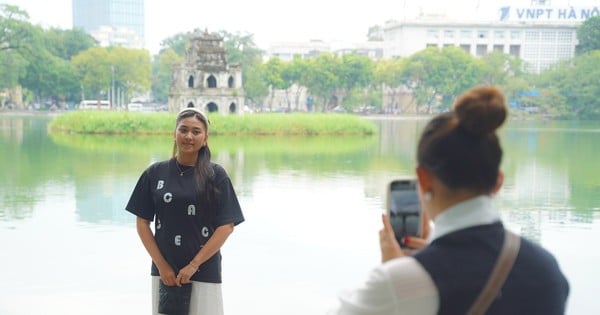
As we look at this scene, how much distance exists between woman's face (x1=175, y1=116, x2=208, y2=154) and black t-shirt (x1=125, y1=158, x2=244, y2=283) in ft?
0.23

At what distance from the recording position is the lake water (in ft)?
15.4

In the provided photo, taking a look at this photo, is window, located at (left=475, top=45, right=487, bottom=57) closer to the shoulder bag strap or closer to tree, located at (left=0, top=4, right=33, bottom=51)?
tree, located at (left=0, top=4, right=33, bottom=51)

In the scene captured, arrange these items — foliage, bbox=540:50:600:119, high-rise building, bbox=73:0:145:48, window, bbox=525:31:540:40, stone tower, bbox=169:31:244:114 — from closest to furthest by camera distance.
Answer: stone tower, bbox=169:31:244:114 → foliage, bbox=540:50:600:119 → window, bbox=525:31:540:40 → high-rise building, bbox=73:0:145:48

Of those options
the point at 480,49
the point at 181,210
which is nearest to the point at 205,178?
the point at 181,210

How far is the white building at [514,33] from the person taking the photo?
51.8m

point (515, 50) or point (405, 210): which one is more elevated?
point (515, 50)

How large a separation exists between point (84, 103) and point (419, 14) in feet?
94.5

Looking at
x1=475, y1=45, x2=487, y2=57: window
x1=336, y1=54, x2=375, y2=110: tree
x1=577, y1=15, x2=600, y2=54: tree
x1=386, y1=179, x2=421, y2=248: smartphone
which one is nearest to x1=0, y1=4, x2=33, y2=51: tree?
x1=336, y1=54, x2=375, y2=110: tree

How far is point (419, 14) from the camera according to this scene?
5662cm

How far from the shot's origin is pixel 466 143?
3.45 ft

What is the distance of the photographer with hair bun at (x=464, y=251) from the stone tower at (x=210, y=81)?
24916 millimetres

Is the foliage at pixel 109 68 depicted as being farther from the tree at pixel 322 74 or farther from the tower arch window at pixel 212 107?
the tower arch window at pixel 212 107

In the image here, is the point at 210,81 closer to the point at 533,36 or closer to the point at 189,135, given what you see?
the point at 189,135

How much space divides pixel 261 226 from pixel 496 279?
6175 mm
